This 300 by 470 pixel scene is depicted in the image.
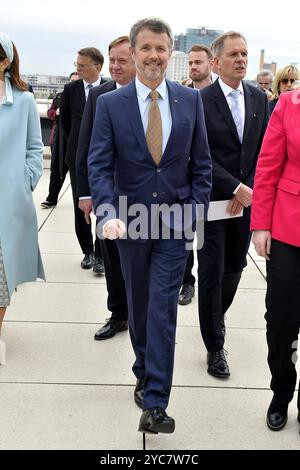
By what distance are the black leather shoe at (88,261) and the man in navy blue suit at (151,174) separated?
2.96 metres

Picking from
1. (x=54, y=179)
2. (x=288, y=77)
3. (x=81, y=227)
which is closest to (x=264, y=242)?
(x=81, y=227)

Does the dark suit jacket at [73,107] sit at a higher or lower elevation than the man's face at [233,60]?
lower

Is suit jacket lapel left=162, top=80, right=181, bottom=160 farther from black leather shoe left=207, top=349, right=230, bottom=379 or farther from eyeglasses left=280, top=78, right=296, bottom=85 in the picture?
eyeglasses left=280, top=78, right=296, bottom=85

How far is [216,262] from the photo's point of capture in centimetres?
369

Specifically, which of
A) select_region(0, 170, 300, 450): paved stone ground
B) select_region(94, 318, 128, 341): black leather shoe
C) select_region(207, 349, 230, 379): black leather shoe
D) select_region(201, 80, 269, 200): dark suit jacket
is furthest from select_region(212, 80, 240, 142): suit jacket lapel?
select_region(94, 318, 128, 341): black leather shoe

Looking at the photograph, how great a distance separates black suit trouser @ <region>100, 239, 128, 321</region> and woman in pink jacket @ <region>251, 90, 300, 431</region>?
1374 mm

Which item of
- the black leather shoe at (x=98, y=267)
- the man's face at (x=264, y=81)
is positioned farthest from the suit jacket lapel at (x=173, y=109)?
the man's face at (x=264, y=81)

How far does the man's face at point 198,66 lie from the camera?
5406mm

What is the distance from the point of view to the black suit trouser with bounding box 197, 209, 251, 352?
370 cm

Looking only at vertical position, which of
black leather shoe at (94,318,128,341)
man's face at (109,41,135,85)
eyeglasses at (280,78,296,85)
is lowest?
black leather shoe at (94,318,128,341)

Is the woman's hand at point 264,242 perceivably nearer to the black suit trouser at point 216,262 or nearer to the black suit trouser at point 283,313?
the black suit trouser at point 283,313

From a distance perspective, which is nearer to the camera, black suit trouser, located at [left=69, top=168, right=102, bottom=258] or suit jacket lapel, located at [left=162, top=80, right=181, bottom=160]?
suit jacket lapel, located at [left=162, top=80, right=181, bottom=160]

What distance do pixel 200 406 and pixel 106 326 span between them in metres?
1.20

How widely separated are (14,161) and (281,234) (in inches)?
71.1
